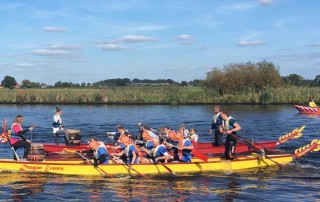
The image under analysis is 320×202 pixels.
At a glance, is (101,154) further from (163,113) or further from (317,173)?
(163,113)

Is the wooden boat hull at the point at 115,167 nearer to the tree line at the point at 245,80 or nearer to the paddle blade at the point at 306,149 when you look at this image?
the paddle blade at the point at 306,149

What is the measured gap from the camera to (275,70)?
61.6 metres

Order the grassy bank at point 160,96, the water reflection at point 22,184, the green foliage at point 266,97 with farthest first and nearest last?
the grassy bank at point 160,96, the green foliage at point 266,97, the water reflection at point 22,184

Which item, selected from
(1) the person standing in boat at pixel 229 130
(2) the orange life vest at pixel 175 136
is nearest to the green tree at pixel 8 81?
(2) the orange life vest at pixel 175 136

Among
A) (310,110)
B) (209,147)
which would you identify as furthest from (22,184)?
(310,110)

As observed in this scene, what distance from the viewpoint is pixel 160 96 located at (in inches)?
2382

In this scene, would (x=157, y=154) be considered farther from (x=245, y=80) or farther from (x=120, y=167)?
(x=245, y=80)

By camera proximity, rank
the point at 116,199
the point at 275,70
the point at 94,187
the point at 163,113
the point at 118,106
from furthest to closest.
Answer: the point at 275,70 < the point at 118,106 < the point at 163,113 < the point at 94,187 < the point at 116,199

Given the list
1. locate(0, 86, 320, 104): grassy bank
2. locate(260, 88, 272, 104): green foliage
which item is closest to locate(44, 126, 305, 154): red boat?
locate(260, 88, 272, 104): green foliage

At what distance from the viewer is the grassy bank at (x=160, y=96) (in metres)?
56.6

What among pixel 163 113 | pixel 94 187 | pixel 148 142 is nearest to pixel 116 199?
pixel 94 187

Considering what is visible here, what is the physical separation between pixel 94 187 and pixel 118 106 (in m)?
41.3

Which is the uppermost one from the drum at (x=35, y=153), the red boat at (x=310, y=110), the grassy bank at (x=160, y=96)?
the grassy bank at (x=160, y=96)

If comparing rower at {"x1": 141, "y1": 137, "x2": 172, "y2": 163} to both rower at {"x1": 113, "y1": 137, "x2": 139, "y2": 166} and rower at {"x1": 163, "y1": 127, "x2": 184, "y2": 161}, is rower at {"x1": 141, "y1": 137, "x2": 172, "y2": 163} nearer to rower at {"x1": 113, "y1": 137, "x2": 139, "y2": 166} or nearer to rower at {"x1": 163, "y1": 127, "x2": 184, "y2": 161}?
rower at {"x1": 113, "y1": 137, "x2": 139, "y2": 166}
